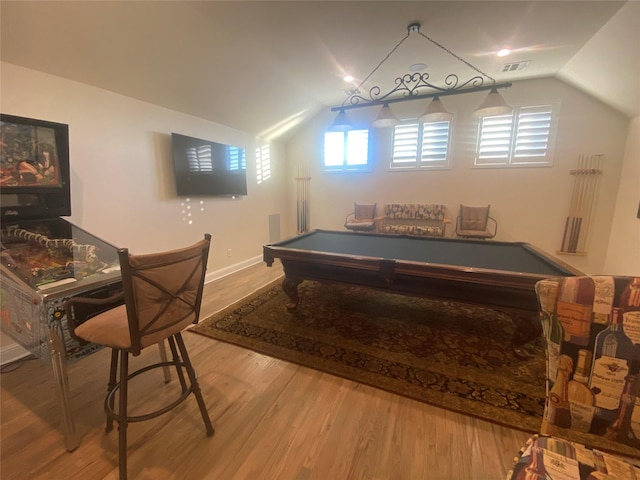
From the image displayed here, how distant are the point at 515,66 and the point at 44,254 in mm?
5457

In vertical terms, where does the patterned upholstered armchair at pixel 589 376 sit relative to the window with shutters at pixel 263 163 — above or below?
below

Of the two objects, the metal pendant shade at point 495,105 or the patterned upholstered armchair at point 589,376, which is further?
the metal pendant shade at point 495,105

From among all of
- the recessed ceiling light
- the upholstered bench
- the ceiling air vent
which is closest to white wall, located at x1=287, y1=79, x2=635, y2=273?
the upholstered bench

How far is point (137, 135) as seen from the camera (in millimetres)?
3035

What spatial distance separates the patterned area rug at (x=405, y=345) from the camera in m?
1.79

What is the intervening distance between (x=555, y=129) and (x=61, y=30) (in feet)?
20.1

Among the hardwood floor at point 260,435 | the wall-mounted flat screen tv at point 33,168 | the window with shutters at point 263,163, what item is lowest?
the hardwood floor at point 260,435

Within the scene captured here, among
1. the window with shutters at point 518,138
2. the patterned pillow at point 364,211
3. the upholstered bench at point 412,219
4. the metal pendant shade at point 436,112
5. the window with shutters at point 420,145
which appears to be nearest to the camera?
the metal pendant shade at point 436,112

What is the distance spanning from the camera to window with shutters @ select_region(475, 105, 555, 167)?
4.35m

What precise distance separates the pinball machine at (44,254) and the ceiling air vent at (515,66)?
196 inches

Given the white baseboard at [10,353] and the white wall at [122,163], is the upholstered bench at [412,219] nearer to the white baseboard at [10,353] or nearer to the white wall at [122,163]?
the white wall at [122,163]

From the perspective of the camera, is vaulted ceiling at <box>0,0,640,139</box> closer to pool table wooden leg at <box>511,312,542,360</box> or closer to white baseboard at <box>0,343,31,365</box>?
white baseboard at <box>0,343,31,365</box>

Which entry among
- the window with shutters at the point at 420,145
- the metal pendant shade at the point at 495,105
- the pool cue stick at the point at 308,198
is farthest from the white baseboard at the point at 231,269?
the metal pendant shade at the point at 495,105

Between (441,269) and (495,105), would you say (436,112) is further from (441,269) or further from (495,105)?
(441,269)
